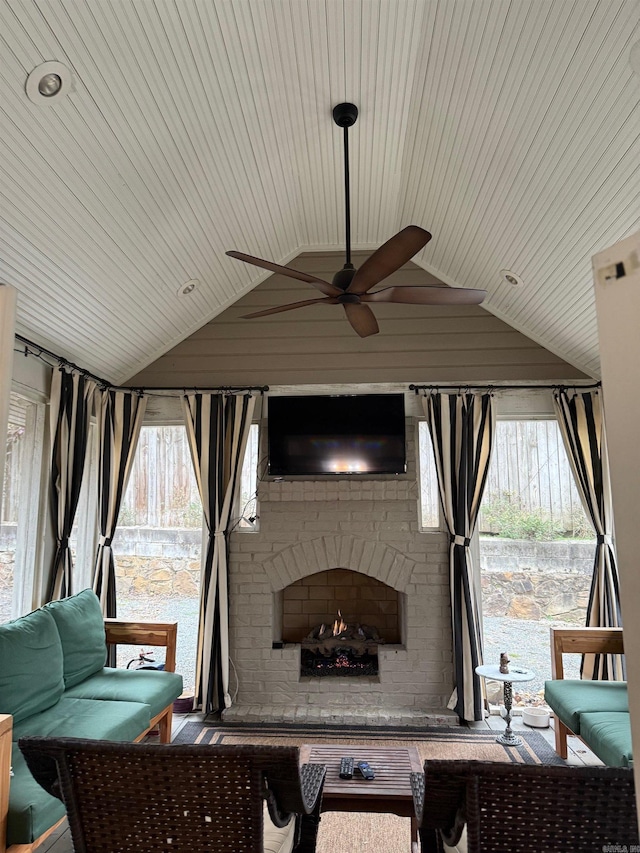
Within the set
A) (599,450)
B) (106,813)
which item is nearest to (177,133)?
(106,813)

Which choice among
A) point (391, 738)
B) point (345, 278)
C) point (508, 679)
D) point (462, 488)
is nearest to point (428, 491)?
point (462, 488)

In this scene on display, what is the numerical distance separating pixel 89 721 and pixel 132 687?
1.93 feet

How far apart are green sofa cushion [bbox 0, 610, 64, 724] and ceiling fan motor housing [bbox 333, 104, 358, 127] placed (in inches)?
124

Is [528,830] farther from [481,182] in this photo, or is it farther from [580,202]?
[481,182]

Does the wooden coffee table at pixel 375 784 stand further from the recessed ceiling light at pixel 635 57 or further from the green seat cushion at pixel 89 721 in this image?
the recessed ceiling light at pixel 635 57

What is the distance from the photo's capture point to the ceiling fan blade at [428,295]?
9.56 feet

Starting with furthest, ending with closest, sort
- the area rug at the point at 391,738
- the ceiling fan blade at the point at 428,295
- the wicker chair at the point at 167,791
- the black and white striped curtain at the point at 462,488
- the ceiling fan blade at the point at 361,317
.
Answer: the black and white striped curtain at the point at 462,488
the area rug at the point at 391,738
the ceiling fan blade at the point at 361,317
the ceiling fan blade at the point at 428,295
the wicker chair at the point at 167,791

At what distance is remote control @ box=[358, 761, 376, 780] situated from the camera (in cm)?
265

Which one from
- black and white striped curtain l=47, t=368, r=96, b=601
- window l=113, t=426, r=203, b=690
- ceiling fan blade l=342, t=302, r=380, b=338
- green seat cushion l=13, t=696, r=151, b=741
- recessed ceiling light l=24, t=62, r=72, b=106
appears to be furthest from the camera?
window l=113, t=426, r=203, b=690

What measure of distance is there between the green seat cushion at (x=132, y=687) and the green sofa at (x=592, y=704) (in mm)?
2328

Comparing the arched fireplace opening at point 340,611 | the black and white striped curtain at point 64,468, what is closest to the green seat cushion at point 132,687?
the black and white striped curtain at point 64,468

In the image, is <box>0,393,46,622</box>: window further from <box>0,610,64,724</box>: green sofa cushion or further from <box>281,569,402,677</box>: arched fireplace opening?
<box>281,569,402,677</box>: arched fireplace opening

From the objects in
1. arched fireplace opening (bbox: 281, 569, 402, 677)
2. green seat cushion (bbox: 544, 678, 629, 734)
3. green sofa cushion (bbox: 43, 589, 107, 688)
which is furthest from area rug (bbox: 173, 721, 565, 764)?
green sofa cushion (bbox: 43, 589, 107, 688)

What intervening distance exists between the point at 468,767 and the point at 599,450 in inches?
140
